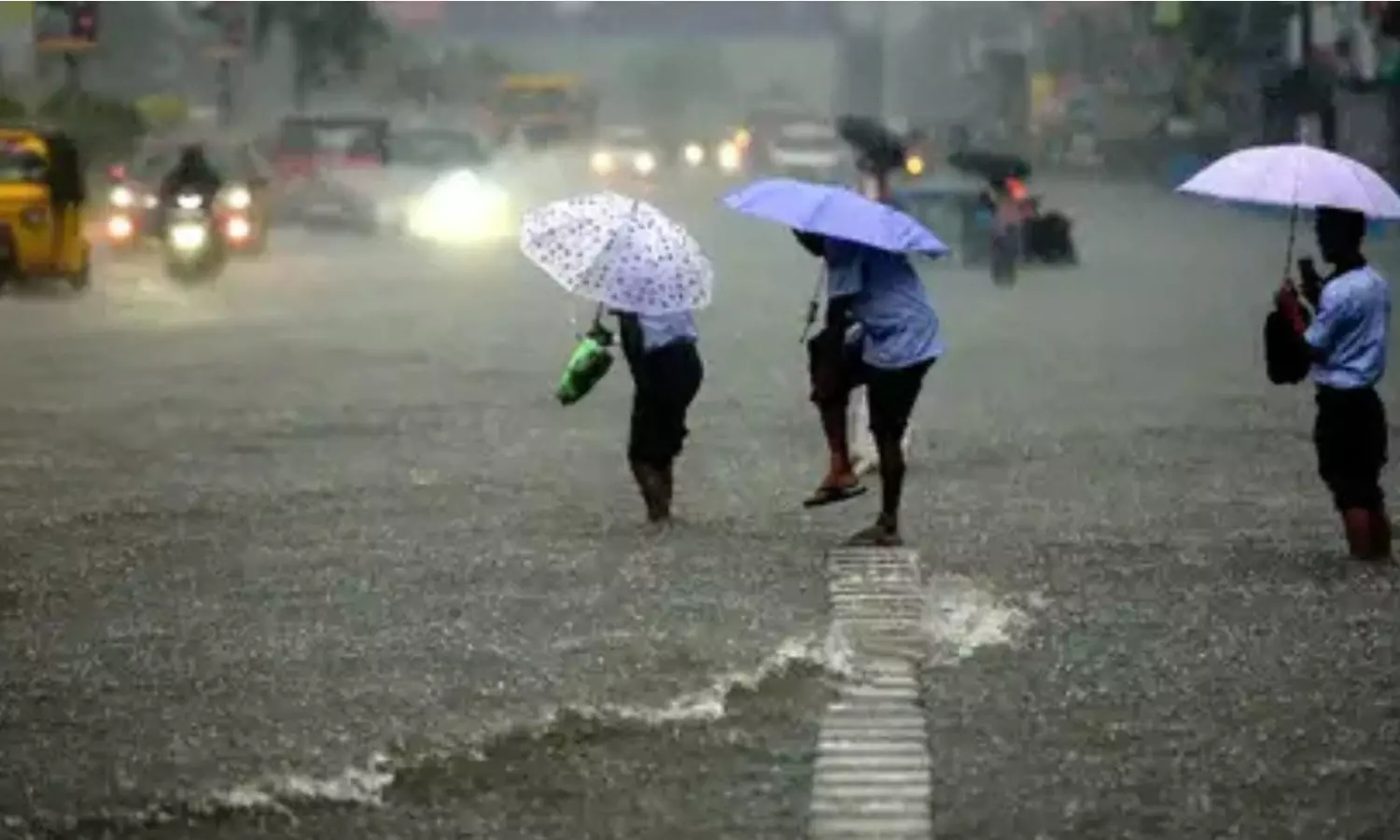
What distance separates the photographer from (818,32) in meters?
149

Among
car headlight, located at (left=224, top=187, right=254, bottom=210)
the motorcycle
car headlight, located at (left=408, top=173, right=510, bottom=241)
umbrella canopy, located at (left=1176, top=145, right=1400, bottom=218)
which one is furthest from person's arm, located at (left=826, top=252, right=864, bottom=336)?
car headlight, located at (left=408, top=173, right=510, bottom=241)

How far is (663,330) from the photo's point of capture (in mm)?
13055

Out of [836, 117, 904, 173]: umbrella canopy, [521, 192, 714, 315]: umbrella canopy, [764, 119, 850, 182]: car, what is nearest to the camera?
[521, 192, 714, 315]: umbrella canopy

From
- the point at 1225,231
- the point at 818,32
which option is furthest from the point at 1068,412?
the point at 818,32

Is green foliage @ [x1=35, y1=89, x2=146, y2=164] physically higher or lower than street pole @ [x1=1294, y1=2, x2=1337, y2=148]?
lower

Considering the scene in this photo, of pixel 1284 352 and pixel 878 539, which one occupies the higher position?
pixel 1284 352

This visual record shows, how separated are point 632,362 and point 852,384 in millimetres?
1048

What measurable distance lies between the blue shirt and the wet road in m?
0.86

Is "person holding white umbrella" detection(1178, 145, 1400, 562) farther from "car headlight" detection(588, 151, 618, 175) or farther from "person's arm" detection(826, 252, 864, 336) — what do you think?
"car headlight" detection(588, 151, 618, 175)

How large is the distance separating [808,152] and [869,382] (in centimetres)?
6138

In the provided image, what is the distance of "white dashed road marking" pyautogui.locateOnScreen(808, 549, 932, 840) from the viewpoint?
753 centimetres

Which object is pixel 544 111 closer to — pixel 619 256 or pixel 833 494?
pixel 619 256

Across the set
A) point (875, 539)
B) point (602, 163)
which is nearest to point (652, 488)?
point (875, 539)

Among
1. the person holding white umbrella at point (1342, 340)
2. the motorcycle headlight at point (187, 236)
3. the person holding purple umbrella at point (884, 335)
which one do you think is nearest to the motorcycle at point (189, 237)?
the motorcycle headlight at point (187, 236)
